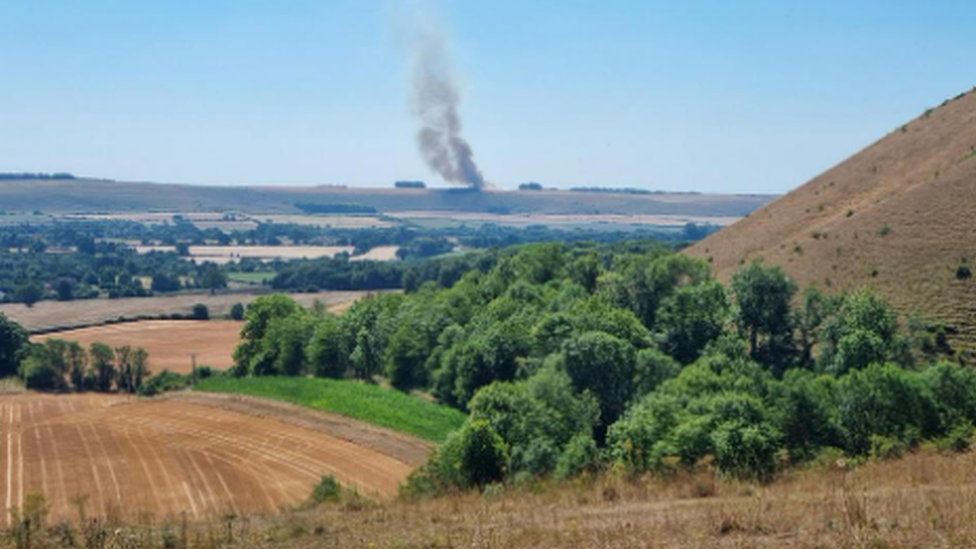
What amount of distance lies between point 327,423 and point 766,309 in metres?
28.0

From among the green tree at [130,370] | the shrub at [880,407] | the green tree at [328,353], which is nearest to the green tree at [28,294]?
the green tree at [130,370]

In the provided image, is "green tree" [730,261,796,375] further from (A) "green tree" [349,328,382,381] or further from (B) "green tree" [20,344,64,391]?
(B) "green tree" [20,344,64,391]

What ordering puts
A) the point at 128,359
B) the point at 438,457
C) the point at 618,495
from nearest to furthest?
the point at 618,495, the point at 438,457, the point at 128,359

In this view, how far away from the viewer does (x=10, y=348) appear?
78.3m

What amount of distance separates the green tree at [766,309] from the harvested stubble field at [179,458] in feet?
70.1

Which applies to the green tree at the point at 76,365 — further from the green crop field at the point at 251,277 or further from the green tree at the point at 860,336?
the green crop field at the point at 251,277

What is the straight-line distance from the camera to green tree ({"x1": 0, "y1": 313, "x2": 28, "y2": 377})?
77625 mm

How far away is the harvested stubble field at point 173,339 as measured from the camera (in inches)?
3206

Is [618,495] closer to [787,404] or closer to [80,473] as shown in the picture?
[787,404]

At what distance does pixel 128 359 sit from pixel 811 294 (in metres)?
54.1

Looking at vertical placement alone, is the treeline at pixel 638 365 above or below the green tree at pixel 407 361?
above

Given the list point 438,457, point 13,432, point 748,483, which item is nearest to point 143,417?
point 13,432

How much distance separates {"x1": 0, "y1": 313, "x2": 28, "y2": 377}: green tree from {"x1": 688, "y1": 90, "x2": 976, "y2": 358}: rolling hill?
60398 millimetres

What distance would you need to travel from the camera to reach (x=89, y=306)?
114938mm
